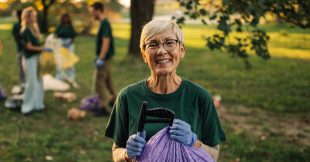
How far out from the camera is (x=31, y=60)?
831cm

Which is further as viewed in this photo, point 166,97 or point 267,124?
point 267,124

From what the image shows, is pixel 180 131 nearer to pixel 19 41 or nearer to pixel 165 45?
pixel 165 45

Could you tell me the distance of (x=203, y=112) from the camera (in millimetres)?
2484

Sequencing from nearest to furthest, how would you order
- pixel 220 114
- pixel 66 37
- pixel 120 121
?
1. pixel 120 121
2. pixel 220 114
3. pixel 66 37

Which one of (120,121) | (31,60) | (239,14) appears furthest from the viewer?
(31,60)

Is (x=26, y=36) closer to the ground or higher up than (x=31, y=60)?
higher up

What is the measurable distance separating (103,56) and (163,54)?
541cm

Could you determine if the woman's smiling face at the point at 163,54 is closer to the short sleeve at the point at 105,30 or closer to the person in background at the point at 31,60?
the short sleeve at the point at 105,30

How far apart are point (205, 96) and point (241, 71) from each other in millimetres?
10685

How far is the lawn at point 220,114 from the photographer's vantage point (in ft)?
20.2

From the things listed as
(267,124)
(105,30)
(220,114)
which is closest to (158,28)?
(105,30)

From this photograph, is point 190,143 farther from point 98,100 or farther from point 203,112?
point 98,100

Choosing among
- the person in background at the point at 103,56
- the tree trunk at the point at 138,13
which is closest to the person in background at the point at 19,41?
the person in background at the point at 103,56

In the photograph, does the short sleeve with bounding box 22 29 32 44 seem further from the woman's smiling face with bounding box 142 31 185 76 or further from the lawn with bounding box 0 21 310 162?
the woman's smiling face with bounding box 142 31 185 76
